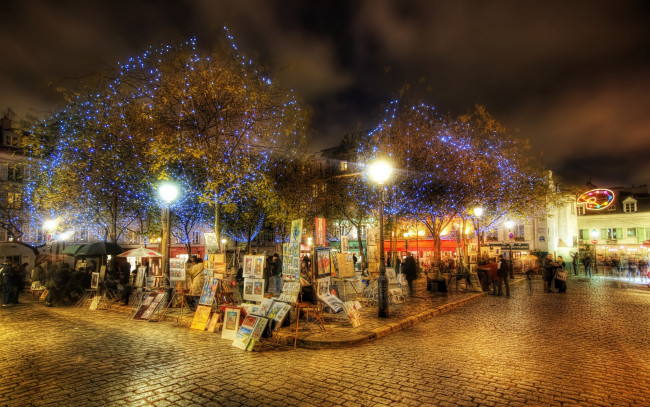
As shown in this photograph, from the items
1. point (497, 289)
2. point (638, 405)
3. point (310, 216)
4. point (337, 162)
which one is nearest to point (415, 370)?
point (638, 405)

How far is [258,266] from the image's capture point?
Result: 34.8ft

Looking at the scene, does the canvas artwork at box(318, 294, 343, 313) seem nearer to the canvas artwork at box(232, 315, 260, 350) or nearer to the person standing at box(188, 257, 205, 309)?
the canvas artwork at box(232, 315, 260, 350)

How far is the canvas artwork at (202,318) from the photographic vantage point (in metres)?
10.5

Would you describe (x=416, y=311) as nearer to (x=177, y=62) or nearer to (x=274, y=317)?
(x=274, y=317)

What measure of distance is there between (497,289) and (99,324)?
54.7ft

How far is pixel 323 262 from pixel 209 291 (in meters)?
3.24

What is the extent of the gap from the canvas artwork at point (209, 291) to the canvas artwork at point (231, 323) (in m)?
1.42

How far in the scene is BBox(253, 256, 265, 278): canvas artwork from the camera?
413 inches

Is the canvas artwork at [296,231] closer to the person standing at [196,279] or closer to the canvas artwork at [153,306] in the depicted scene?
the person standing at [196,279]

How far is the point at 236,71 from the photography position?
15.2m

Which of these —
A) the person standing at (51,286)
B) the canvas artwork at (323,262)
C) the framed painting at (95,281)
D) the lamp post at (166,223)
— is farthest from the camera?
the person standing at (51,286)

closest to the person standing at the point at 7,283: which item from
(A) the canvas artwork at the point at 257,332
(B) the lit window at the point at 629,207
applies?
(A) the canvas artwork at the point at 257,332

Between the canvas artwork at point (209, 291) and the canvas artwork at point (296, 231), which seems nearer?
the canvas artwork at point (296, 231)

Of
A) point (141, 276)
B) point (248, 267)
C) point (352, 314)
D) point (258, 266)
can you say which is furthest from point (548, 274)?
point (141, 276)
